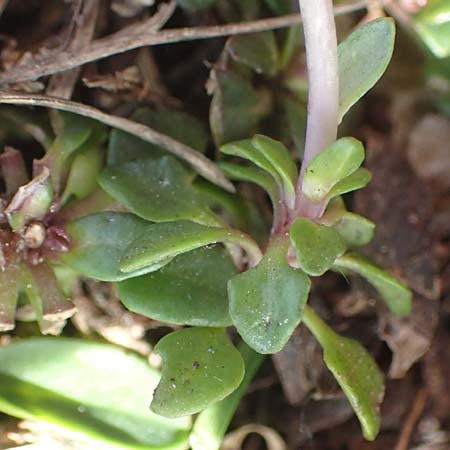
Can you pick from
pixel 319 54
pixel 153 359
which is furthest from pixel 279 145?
pixel 153 359

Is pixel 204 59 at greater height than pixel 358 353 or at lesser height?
greater

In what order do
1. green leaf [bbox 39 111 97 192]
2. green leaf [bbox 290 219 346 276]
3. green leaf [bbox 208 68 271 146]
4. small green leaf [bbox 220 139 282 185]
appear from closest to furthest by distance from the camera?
1. green leaf [bbox 290 219 346 276]
2. small green leaf [bbox 220 139 282 185]
3. green leaf [bbox 39 111 97 192]
4. green leaf [bbox 208 68 271 146]

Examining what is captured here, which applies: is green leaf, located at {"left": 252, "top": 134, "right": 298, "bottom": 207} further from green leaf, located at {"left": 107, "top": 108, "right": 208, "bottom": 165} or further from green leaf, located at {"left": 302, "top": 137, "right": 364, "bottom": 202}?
green leaf, located at {"left": 107, "top": 108, "right": 208, "bottom": 165}

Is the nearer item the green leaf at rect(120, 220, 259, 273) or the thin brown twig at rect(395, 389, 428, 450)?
the green leaf at rect(120, 220, 259, 273)

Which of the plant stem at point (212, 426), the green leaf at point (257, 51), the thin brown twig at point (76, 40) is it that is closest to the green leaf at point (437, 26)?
the green leaf at point (257, 51)

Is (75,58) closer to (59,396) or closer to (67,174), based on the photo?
(67,174)

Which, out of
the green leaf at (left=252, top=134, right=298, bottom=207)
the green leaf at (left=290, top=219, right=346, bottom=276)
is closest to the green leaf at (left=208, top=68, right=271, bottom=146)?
the green leaf at (left=252, top=134, right=298, bottom=207)

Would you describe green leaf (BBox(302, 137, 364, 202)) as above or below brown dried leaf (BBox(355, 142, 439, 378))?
above
